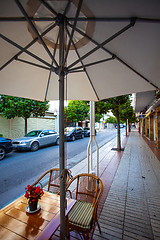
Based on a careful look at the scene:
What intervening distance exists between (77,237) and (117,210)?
1.00m

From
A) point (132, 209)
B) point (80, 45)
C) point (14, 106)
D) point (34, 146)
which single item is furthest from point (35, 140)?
point (80, 45)

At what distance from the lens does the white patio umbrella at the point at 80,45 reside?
47.0 inches

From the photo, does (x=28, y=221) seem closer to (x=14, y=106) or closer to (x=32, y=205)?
(x=32, y=205)

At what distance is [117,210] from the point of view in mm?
2400

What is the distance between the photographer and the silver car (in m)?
7.54

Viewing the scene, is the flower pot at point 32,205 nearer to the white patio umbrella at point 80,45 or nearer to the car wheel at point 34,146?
the white patio umbrella at point 80,45

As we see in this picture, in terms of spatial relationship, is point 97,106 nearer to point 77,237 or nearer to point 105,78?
point 105,78

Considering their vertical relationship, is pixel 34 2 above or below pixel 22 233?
above

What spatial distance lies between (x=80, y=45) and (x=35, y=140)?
7464mm

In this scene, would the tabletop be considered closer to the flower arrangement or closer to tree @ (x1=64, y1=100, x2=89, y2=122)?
the flower arrangement

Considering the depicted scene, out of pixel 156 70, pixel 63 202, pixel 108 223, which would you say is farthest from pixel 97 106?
pixel 63 202

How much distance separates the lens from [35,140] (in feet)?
26.6

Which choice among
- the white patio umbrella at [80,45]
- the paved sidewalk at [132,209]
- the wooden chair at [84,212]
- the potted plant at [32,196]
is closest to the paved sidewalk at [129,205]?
the paved sidewalk at [132,209]

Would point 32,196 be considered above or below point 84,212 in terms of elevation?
above
